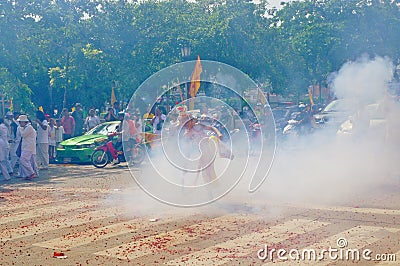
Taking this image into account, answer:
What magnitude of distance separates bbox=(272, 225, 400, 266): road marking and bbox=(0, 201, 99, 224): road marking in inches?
187

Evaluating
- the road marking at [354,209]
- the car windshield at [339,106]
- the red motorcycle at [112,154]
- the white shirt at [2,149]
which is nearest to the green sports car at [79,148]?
the red motorcycle at [112,154]

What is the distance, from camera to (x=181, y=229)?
836cm

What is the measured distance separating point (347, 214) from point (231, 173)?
15.9ft

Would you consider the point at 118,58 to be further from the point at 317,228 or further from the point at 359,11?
the point at 317,228

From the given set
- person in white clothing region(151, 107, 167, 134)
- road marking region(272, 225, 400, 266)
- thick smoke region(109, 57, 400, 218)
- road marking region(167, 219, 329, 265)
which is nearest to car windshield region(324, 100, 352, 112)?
thick smoke region(109, 57, 400, 218)

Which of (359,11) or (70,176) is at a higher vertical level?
(359,11)

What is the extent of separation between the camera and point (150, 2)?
3338cm

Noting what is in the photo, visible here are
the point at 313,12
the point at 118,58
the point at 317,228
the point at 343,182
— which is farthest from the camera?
the point at 313,12

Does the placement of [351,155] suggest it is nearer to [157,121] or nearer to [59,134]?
[157,121]

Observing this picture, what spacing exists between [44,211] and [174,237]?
326cm

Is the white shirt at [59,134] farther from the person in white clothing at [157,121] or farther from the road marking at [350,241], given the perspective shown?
the road marking at [350,241]

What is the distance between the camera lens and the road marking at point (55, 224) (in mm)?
8391

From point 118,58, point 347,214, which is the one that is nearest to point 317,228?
point 347,214

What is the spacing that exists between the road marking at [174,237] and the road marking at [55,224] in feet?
5.45
